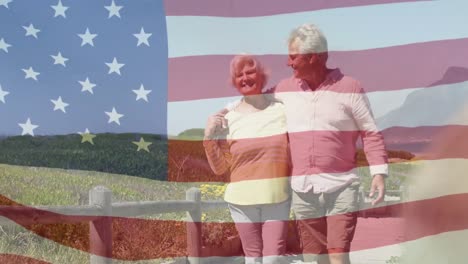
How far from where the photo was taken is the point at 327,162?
1.24 m

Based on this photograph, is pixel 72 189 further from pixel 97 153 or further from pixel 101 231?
pixel 97 153

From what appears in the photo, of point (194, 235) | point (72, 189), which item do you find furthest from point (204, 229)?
point (72, 189)

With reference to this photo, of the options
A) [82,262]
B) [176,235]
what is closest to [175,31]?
[176,235]

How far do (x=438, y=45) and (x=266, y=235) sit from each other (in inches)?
18.5

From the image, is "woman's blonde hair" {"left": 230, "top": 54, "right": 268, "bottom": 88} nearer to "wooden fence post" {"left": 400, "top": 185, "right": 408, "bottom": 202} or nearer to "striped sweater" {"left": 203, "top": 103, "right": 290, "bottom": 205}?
"striped sweater" {"left": 203, "top": 103, "right": 290, "bottom": 205}

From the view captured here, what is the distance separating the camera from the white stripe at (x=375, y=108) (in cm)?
121

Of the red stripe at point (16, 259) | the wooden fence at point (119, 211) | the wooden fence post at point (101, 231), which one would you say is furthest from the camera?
the red stripe at point (16, 259)

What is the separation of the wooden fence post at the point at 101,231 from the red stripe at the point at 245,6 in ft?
1.49

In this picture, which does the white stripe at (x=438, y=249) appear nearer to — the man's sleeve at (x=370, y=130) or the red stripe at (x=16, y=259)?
the man's sleeve at (x=370, y=130)

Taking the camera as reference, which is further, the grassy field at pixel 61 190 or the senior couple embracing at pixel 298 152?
the grassy field at pixel 61 190

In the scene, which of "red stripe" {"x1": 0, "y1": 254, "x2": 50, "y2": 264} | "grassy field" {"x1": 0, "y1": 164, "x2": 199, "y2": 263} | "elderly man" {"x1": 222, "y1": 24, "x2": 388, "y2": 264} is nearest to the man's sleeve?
"elderly man" {"x1": 222, "y1": 24, "x2": 388, "y2": 264}

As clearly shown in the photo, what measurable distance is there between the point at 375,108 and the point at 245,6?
0.30m

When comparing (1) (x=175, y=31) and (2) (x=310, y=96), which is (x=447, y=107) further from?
(1) (x=175, y=31)
